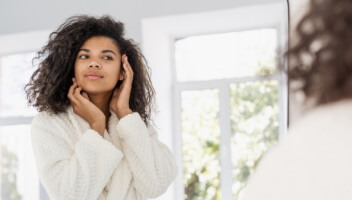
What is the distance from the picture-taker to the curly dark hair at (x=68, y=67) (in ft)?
5.04

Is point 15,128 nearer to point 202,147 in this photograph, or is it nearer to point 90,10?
point 90,10

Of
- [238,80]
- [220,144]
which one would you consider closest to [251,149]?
[220,144]

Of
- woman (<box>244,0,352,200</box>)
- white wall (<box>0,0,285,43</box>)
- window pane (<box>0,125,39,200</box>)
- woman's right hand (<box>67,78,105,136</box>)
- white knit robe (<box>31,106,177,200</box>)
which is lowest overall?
window pane (<box>0,125,39,200</box>)

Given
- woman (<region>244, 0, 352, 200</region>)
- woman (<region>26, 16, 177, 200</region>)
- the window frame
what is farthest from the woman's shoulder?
the window frame

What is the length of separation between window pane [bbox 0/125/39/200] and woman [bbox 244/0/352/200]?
3593 millimetres

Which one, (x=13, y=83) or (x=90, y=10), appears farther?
(x=13, y=83)

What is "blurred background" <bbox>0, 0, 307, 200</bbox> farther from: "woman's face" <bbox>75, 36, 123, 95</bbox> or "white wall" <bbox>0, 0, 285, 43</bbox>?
"woman's face" <bbox>75, 36, 123, 95</bbox>

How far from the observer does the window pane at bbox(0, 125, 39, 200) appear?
12.4 ft

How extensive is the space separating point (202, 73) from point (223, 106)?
10.3 inches

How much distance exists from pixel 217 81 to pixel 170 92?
32 centimetres

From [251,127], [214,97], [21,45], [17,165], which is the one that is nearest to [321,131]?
[251,127]

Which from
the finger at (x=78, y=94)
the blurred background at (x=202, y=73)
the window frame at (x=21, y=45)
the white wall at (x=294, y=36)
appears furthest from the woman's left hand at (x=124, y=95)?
the window frame at (x=21, y=45)

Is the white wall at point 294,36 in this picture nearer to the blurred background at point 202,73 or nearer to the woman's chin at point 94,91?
the woman's chin at point 94,91

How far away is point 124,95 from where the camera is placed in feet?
5.08
